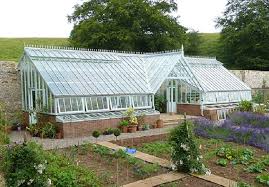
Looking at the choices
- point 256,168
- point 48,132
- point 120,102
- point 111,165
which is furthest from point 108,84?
point 256,168

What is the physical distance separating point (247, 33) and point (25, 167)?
34.8m

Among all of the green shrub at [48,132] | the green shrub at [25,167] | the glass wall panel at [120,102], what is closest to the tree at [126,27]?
the glass wall panel at [120,102]

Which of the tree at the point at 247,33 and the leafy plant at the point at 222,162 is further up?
the tree at the point at 247,33

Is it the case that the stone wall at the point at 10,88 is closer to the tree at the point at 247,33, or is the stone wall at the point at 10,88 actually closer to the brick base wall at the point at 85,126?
the brick base wall at the point at 85,126

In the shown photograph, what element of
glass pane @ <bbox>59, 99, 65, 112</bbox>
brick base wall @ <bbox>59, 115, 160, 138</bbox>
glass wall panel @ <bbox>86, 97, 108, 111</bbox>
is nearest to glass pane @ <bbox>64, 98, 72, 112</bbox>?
glass pane @ <bbox>59, 99, 65, 112</bbox>

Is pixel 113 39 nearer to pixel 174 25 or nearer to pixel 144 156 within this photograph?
pixel 174 25

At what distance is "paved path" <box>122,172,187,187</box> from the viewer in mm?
8195

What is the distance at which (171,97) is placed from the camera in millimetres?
22484

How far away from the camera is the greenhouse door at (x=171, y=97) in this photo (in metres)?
22.4

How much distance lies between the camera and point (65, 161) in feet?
29.7

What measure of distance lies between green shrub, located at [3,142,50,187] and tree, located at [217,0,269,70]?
113 ft

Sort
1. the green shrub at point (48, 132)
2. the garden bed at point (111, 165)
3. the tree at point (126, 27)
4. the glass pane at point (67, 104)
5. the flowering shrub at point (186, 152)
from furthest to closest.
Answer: the tree at point (126, 27) → the glass pane at point (67, 104) → the green shrub at point (48, 132) → the flowering shrub at point (186, 152) → the garden bed at point (111, 165)

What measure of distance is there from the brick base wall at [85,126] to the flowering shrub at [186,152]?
639 centimetres

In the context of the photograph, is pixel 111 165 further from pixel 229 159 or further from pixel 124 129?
pixel 124 129
